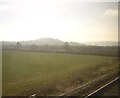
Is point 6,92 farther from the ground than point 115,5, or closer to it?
closer to it

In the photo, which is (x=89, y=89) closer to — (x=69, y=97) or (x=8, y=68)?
(x=69, y=97)

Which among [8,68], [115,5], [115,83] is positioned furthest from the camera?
[115,5]

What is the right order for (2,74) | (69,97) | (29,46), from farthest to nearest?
(29,46), (2,74), (69,97)

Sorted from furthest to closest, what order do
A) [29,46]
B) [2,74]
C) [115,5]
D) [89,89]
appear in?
[29,46]
[115,5]
[2,74]
[89,89]

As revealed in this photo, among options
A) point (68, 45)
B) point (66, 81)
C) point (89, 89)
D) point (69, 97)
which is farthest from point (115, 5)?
point (68, 45)

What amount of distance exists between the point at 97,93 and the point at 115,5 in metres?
21.7

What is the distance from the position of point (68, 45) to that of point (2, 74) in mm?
41003

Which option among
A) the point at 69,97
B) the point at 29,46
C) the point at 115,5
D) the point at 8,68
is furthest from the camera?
the point at 29,46

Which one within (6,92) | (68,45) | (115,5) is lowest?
(6,92)

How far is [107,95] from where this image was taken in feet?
42.4

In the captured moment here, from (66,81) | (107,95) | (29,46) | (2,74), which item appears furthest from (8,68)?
(29,46)

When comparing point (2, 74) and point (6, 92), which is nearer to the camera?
point (6, 92)

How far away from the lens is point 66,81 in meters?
20.2

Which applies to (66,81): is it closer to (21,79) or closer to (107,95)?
(21,79)
